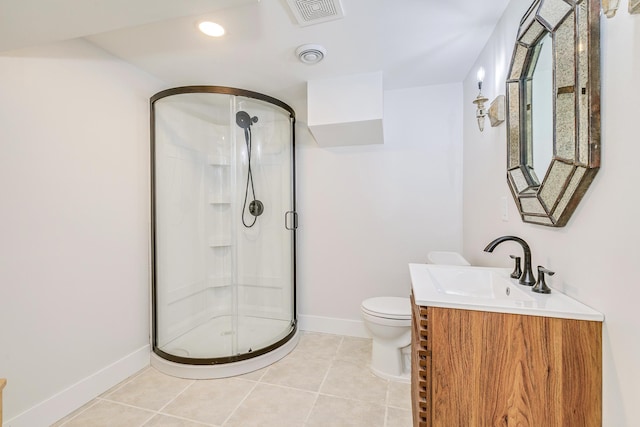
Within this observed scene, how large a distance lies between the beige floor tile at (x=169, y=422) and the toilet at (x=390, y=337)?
1.17 meters

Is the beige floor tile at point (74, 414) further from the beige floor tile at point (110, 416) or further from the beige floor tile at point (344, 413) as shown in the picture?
the beige floor tile at point (344, 413)

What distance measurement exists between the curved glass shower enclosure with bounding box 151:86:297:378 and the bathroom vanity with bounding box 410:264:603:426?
1533mm

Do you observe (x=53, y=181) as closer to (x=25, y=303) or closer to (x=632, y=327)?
(x=25, y=303)

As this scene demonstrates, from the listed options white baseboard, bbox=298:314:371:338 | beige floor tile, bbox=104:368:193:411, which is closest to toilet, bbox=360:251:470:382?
white baseboard, bbox=298:314:371:338

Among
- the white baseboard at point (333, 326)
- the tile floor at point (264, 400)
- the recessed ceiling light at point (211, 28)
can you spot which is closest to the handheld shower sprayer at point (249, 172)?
the recessed ceiling light at point (211, 28)

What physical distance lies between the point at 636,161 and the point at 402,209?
178 centimetres

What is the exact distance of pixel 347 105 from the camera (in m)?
2.19

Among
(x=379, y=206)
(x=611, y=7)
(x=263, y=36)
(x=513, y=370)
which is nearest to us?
(x=611, y=7)

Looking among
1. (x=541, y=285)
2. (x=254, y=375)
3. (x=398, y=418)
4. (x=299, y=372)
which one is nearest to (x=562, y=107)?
(x=541, y=285)

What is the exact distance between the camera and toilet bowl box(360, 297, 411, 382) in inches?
75.5

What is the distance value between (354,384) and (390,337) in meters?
0.39

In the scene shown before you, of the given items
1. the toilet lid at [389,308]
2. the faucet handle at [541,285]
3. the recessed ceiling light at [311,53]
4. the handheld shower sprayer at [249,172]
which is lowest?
the toilet lid at [389,308]

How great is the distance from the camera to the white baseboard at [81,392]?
1472 millimetres

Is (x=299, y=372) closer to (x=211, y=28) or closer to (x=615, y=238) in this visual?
(x=615, y=238)
